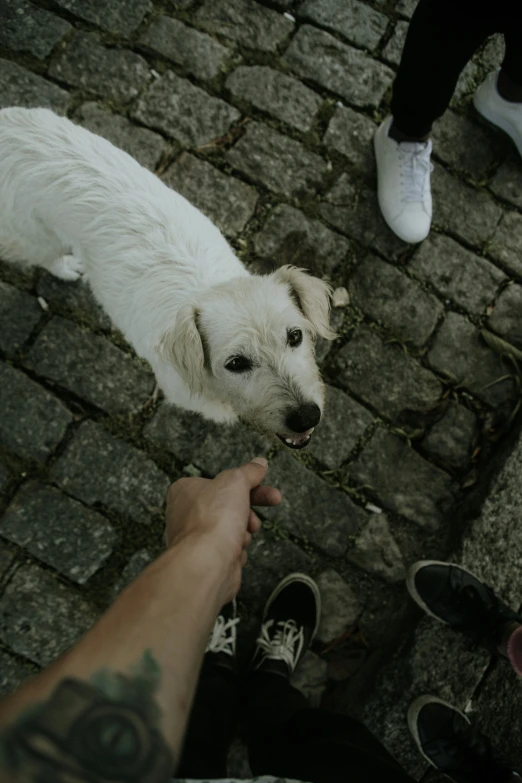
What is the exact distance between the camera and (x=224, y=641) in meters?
2.89

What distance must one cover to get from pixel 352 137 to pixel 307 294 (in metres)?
1.77

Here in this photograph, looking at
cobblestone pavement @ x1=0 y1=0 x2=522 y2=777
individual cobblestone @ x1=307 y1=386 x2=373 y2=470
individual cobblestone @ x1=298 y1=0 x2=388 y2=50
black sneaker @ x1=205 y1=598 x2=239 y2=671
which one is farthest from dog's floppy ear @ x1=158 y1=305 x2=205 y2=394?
individual cobblestone @ x1=298 y1=0 x2=388 y2=50

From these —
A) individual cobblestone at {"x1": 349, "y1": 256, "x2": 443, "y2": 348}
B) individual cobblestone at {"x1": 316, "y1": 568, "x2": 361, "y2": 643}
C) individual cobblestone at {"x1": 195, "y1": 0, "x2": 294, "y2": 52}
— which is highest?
individual cobblestone at {"x1": 195, "y1": 0, "x2": 294, "y2": 52}

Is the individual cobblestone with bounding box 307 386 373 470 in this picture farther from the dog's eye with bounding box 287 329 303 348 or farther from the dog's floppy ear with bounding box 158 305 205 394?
the dog's floppy ear with bounding box 158 305 205 394

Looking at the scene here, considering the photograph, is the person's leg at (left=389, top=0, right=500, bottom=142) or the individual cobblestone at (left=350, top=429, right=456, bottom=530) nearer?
the person's leg at (left=389, top=0, right=500, bottom=142)

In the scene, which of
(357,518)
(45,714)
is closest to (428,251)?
(357,518)

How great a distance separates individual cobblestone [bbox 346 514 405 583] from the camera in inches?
120

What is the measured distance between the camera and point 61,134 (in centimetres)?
243

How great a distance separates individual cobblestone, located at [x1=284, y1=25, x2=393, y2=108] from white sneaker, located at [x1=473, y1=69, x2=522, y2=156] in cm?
66

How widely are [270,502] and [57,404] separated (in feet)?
5.70

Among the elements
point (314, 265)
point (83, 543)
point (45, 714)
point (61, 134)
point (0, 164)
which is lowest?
point (83, 543)

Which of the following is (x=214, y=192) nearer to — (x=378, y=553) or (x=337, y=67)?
(x=337, y=67)

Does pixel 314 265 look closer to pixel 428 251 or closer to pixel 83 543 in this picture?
pixel 428 251

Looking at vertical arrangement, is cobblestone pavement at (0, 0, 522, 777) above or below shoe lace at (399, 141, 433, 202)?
below
